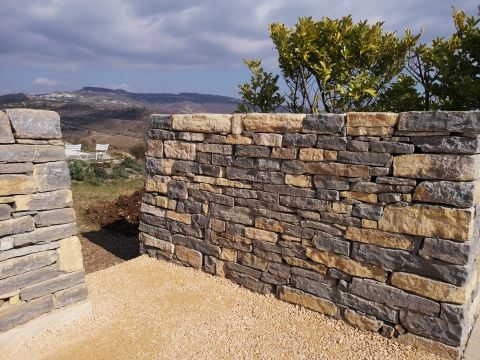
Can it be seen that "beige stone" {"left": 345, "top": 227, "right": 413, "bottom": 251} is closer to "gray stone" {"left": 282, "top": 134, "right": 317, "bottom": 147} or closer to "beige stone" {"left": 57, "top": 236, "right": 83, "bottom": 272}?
"gray stone" {"left": 282, "top": 134, "right": 317, "bottom": 147}

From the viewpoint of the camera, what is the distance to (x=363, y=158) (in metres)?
3.19

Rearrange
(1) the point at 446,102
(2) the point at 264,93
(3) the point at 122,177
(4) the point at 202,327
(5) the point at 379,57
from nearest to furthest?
(4) the point at 202,327, (1) the point at 446,102, (5) the point at 379,57, (2) the point at 264,93, (3) the point at 122,177

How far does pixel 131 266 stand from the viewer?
4.78 m

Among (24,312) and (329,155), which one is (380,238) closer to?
(329,155)

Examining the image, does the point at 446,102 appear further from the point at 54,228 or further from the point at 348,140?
the point at 54,228

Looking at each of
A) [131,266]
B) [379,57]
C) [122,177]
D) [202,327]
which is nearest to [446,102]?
[379,57]

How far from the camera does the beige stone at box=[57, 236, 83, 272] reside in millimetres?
3301

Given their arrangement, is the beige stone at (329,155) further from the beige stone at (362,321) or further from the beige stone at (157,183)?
the beige stone at (157,183)

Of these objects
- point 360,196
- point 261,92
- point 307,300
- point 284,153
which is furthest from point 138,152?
point 360,196

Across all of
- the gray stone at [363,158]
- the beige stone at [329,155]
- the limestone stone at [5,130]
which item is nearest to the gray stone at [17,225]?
the limestone stone at [5,130]

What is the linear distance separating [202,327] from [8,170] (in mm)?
2151

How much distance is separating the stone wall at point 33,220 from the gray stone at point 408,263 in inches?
104

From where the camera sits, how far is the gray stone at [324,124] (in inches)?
129

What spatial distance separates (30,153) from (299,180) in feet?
7.80
